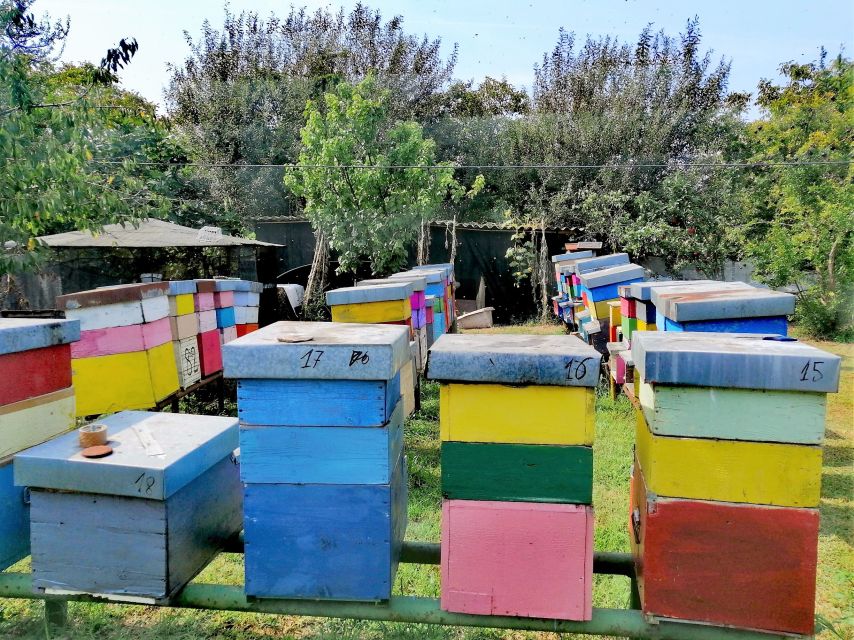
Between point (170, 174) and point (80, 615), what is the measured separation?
35.4 ft

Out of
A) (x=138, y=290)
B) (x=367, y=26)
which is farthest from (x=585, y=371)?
(x=367, y=26)

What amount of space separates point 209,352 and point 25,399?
10.3ft

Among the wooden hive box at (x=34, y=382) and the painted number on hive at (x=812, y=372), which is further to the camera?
the wooden hive box at (x=34, y=382)

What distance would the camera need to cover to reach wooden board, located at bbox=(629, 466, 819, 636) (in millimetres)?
1421

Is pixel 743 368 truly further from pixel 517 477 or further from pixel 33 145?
pixel 33 145

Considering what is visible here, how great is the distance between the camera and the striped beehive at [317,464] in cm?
152

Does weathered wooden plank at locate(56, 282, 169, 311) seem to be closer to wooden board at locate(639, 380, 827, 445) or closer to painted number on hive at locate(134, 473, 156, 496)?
painted number on hive at locate(134, 473, 156, 496)

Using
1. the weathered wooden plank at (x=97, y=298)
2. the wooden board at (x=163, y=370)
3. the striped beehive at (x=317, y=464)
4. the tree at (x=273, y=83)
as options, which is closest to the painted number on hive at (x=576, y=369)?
the striped beehive at (x=317, y=464)

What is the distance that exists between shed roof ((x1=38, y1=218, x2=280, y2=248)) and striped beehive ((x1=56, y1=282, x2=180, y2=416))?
377 centimetres

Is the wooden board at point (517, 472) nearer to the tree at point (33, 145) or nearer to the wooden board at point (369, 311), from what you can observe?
the wooden board at point (369, 311)

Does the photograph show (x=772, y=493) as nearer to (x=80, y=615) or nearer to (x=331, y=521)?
(x=331, y=521)

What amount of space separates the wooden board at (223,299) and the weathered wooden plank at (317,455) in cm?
379

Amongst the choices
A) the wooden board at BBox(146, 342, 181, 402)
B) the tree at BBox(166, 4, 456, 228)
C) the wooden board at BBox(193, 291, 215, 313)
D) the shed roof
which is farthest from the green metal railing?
the tree at BBox(166, 4, 456, 228)

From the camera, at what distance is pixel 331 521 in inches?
61.6
